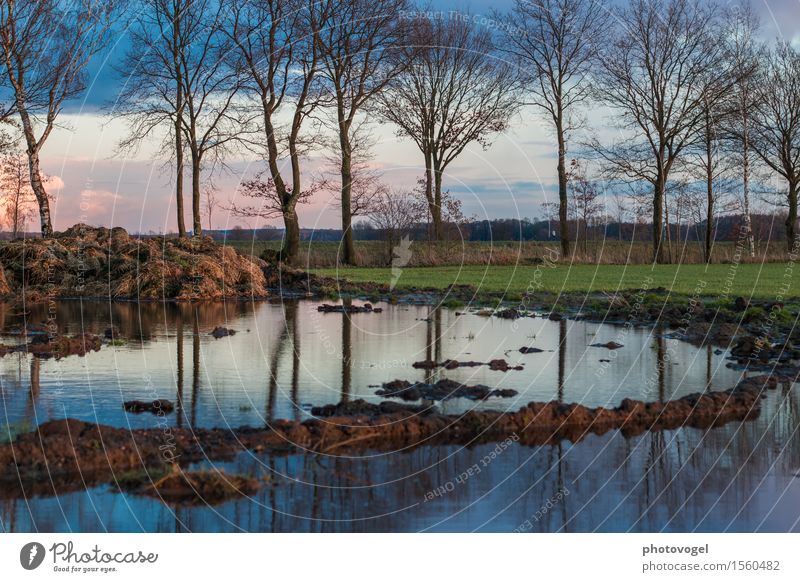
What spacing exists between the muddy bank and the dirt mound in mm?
18711

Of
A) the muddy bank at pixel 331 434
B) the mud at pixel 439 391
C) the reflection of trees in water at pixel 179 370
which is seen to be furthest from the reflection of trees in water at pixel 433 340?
the reflection of trees in water at pixel 179 370

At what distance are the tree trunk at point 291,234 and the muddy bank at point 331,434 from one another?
32.1m

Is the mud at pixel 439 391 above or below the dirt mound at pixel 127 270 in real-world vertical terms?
below

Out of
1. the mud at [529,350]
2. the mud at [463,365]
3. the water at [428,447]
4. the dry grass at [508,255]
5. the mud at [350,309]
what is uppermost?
the dry grass at [508,255]

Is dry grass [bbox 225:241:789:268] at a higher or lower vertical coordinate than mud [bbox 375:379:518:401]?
higher

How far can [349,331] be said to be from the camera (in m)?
17.7

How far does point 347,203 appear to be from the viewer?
44.7 metres

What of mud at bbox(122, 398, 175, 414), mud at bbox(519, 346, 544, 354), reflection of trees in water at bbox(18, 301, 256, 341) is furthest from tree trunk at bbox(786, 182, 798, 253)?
mud at bbox(122, 398, 175, 414)

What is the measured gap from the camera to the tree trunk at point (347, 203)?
42.8 m

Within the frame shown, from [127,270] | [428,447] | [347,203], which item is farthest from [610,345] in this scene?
[347,203]

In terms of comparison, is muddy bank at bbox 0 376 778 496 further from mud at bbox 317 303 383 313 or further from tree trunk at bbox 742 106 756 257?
tree trunk at bbox 742 106 756 257

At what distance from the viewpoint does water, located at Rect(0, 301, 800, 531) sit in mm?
6617

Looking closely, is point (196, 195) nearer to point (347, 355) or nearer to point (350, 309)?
point (350, 309)

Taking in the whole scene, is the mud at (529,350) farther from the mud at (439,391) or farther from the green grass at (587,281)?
the green grass at (587,281)
